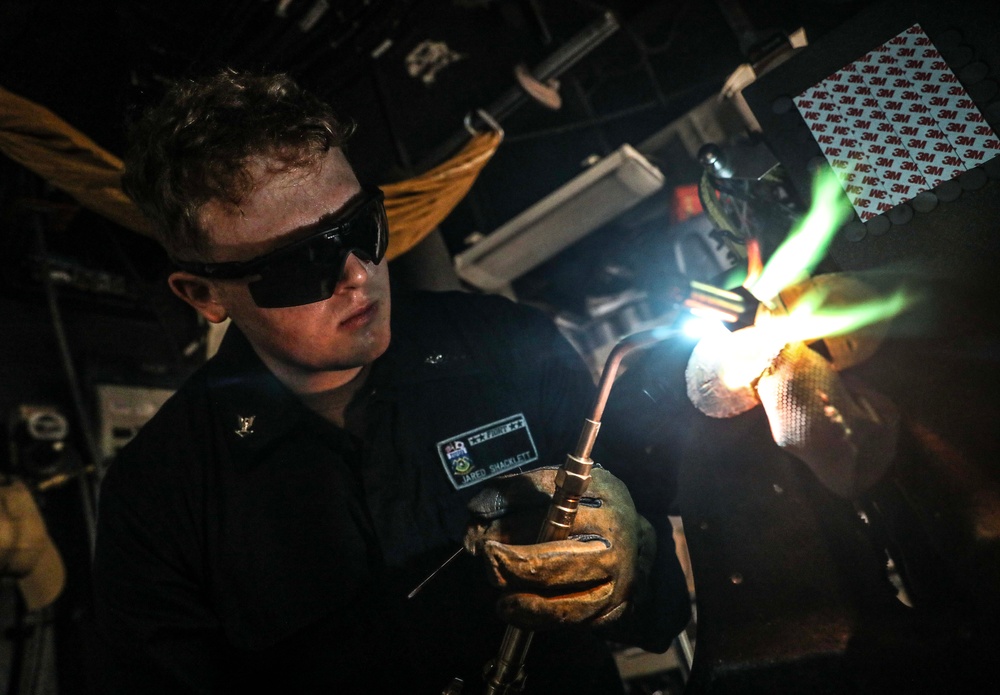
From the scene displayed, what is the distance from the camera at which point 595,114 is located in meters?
5.51

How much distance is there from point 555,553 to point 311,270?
3.49 ft

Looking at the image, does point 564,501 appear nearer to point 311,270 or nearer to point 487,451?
point 487,451

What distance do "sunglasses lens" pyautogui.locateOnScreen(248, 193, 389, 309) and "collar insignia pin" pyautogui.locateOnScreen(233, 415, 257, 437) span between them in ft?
1.61

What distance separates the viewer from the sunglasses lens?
63.3 inches

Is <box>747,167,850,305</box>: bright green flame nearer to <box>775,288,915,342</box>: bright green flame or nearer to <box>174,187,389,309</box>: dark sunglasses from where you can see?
<box>775,288,915,342</box>: bright green flame

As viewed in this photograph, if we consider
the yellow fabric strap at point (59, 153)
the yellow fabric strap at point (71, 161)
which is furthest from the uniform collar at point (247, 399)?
the yellow fabric strap at point (59, 153)

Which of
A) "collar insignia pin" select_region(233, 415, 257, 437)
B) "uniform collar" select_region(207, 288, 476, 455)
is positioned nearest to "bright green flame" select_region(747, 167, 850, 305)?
"uniform collar" select_region(207, 288, 476, 455)

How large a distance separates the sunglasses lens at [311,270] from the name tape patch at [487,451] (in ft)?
2.17

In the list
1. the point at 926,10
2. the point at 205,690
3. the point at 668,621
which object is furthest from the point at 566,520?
the point at 926,10

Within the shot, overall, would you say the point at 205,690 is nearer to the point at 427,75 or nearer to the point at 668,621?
the point at 668,621

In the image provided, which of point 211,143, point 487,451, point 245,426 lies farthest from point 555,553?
point 211,143

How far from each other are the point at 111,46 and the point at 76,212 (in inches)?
71.0

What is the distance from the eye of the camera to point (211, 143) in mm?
1675

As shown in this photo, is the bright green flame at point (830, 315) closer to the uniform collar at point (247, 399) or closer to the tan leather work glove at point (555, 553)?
the tan leather work glove at point (555, 553)
